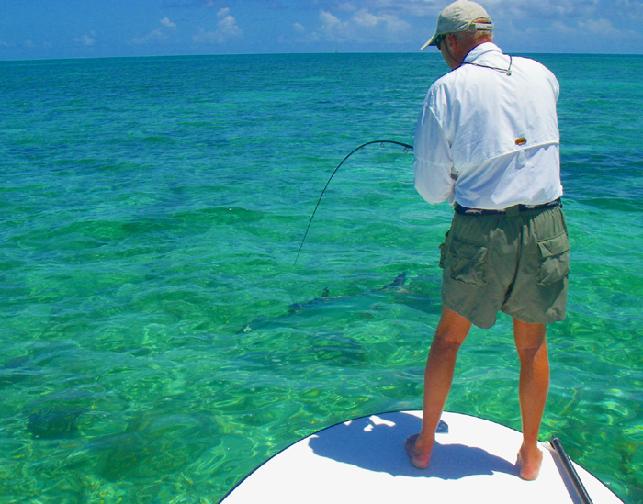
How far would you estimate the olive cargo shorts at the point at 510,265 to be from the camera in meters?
2.48

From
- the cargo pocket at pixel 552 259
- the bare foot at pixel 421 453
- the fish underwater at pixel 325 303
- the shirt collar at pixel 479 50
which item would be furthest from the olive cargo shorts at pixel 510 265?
the fish underwater at pixel 325 303

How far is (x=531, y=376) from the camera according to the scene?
273cm

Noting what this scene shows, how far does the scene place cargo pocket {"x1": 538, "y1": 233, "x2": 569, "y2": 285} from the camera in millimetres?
2490

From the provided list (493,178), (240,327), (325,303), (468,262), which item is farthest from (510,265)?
(325,303)

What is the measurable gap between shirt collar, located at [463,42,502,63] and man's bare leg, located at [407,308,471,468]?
1.02m

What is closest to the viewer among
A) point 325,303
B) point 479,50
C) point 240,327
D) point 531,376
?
point 479,50

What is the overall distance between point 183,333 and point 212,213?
4537 mm

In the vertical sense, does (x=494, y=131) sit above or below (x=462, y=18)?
below

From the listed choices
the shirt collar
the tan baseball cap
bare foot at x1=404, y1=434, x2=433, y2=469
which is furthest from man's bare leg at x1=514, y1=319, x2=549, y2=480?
the tan baseball cap

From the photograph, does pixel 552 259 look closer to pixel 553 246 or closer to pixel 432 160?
pixel 553 246

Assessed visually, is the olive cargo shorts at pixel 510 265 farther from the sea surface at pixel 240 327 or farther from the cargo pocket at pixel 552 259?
the sea surface at pixel 240 327

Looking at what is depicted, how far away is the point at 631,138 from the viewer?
1819 centimetres

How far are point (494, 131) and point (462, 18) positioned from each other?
50cm

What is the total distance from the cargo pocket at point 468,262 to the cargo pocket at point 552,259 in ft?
0.72
